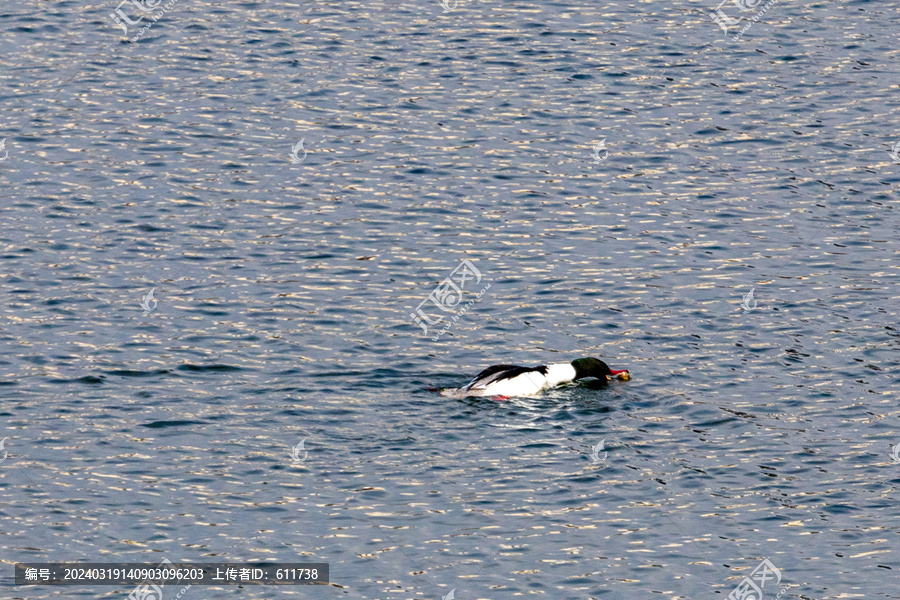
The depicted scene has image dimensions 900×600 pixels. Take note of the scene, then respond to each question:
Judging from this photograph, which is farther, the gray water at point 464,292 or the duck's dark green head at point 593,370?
the duck's dark green head at point 593,370

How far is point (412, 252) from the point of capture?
24453 millimetres

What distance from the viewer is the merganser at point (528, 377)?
64.0 ft

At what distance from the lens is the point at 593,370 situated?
789 inches

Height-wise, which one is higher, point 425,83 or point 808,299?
point 425,83

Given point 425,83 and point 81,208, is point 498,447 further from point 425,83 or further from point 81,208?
point 425,83

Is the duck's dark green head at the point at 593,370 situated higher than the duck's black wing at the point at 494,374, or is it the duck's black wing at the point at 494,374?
the duck's black wing at the point at 494,374

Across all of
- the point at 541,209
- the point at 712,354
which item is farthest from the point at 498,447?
the point at 541,209

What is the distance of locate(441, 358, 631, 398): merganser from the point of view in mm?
19516

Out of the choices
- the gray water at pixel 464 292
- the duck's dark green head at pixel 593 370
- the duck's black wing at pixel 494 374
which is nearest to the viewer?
the gray water at pixel 464 292

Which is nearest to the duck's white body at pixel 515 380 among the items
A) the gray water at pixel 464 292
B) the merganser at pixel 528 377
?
the merganser at pixel 528 377

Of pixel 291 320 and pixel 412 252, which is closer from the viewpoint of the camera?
pixel 291 320

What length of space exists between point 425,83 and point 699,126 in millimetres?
6503

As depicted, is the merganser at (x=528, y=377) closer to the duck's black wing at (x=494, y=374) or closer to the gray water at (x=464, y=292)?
the duck's black wing at (x=494, y=374)

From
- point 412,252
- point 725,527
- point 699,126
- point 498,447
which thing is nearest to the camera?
point 725,527
